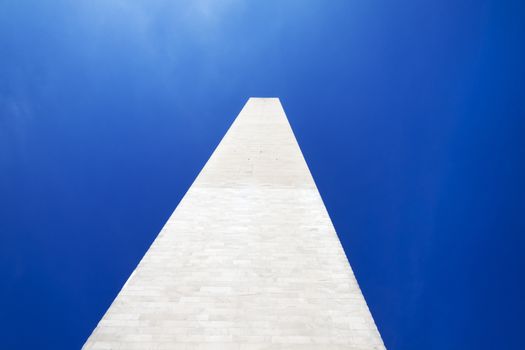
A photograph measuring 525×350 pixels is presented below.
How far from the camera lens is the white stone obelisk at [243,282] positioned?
7426 millimetres

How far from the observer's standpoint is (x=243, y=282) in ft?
29.6

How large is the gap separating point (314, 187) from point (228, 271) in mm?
5635

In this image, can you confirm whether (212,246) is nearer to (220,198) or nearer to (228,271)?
(228,271)

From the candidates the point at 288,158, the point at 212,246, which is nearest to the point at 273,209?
the point at 212,246

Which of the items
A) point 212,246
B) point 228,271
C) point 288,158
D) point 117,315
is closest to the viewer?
point 117,315

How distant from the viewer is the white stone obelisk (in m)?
7.43

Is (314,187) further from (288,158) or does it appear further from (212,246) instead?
(212,246)

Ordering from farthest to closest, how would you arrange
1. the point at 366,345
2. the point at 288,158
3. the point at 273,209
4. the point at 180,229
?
the point at 288,158 → the point at 273,209 → the point at 180,229 → the point at 366,345

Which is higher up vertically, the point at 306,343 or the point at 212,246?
the point at 212,246

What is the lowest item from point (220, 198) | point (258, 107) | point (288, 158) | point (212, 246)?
point (212, 246)

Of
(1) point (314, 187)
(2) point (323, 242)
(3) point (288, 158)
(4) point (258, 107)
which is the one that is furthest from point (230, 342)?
(4) point (258, 107)

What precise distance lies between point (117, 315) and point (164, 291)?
3.77 feet

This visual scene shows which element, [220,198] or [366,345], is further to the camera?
[220,198]

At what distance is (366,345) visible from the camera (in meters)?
7.26
